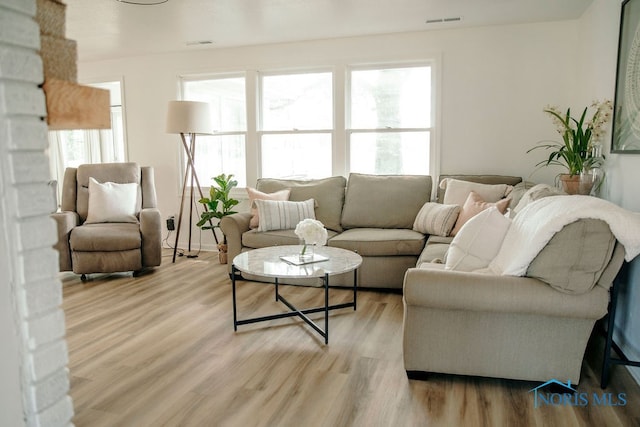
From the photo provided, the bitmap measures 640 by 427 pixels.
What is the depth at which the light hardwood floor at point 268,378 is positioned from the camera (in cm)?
199

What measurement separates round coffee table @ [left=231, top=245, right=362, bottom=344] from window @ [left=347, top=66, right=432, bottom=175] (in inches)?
68.2

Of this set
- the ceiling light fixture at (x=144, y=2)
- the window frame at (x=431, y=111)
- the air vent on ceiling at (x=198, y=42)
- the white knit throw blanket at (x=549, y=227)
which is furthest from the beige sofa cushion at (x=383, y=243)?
the air vent on ceiling at (x=198, y=42)

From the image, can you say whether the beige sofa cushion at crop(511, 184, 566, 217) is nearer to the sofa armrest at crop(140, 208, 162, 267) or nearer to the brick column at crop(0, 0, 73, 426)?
the brick column at crop(0, 0, 73, 426)

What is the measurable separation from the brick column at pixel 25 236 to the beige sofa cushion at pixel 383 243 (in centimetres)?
284

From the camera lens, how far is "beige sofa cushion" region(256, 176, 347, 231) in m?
4.39

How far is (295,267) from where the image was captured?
2900 mm

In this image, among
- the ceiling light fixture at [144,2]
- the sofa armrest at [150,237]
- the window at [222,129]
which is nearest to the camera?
the ceiling light fixture at [144,2]

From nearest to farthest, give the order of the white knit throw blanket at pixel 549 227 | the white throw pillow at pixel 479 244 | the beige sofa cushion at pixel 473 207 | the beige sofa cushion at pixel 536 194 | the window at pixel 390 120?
the white knit throw blanket at pixel 549 227, the white throw pillow at pixel 479 244, the beige sofa cushion at pixel 536 194, the beige sofa cushion at pixel 473 207, the window at pixel 390 120

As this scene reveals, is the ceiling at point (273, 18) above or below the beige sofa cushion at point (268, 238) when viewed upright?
above

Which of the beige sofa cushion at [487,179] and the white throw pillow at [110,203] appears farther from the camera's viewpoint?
the white throw pillow at [110,203]

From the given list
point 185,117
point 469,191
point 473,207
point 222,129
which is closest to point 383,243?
point 473,207

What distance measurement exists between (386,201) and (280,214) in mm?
1016

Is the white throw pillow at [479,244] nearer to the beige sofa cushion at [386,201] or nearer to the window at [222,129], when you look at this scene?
the beige sofa cushion at [386,201]

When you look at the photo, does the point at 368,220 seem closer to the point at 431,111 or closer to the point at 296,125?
the point at 431,111
